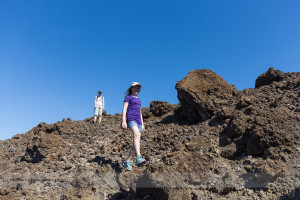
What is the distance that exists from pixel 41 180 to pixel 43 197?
2.99 ft

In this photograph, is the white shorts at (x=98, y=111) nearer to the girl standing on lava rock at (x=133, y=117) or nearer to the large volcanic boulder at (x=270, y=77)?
the girl standing on lava rock at (x=133, y=117)

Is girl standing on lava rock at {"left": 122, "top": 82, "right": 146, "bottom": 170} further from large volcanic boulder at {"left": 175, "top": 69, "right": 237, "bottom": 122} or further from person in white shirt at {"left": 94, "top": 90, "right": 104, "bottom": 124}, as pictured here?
person in white shirt at {"left": 94, "top": 90, "right": 104, "bottom": 124}

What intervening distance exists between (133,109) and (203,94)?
3344 millimetres

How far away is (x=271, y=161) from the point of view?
4602 mm

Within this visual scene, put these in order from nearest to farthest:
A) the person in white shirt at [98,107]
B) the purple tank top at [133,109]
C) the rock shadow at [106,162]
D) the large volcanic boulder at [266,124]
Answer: the large volcanic boulder at [266,124] < the purple tank top at [133,109] < the rock shadow at [106,162] < the person in white shirt at [98,107]

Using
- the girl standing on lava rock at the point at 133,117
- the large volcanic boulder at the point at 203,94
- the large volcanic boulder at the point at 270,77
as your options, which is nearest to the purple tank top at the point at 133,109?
the girl standing on lava rock at the point at 133,117

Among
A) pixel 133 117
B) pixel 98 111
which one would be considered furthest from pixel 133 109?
pixel 98 111

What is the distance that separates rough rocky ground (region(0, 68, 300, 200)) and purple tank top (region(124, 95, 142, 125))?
1.08 m

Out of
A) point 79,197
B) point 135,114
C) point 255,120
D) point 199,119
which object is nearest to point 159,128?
point 199,119

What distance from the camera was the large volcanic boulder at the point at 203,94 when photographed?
7.81 meters

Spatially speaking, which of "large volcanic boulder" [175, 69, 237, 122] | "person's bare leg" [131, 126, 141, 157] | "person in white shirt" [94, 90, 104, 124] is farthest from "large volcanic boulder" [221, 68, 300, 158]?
"person in white shirt" [94, 90, 104, 124]

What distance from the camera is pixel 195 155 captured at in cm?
492

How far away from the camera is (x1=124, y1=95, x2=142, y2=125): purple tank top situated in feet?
18.1

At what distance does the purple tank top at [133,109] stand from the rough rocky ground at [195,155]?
1.08 m
